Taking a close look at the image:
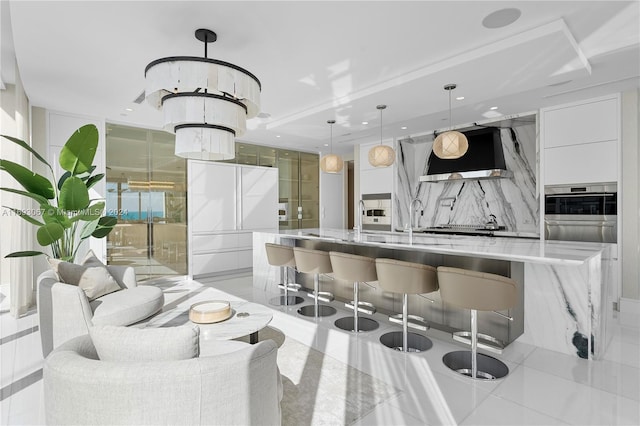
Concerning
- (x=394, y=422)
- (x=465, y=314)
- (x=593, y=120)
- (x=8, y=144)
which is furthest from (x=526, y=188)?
(x=8, y=144)

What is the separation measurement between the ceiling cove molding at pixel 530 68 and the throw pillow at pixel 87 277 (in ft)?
10.7

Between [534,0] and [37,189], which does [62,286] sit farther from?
[534,0]

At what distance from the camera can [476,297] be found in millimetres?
2334

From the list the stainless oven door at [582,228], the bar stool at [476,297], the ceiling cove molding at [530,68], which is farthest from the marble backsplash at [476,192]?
the bar stool at [476,297]

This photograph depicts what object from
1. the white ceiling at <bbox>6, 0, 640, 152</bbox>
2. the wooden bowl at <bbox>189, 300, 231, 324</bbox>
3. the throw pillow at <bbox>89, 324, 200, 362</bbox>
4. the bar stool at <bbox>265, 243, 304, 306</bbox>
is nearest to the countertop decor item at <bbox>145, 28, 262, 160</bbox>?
the white ceiling at <bbox>6, 0, 640, 152</bbox>

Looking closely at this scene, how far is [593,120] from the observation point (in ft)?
13.5

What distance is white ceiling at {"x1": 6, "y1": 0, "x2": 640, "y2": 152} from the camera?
2.43 metres

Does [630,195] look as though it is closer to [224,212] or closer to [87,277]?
[87,277]

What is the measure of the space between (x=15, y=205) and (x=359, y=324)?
4.18 metres

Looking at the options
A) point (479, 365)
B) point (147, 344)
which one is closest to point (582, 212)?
point (479, 365)

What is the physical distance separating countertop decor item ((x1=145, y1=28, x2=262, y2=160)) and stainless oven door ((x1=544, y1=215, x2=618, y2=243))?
422cm

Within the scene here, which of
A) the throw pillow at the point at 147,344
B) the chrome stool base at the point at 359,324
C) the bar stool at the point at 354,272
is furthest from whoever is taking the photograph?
the chrome stool base at the point at 359,324

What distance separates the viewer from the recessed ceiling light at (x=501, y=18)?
2434 millimetres

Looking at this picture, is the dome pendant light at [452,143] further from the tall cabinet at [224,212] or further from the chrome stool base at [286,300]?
the tall cabinet at [224,212]
